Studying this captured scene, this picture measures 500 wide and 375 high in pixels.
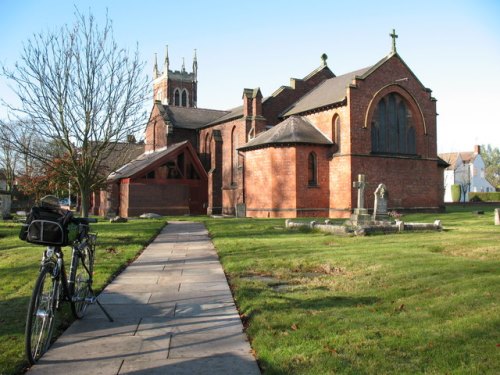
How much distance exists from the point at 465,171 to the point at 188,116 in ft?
183

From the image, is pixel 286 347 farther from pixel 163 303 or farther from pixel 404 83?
pixel 404 83

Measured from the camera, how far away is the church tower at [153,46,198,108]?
6719 cm

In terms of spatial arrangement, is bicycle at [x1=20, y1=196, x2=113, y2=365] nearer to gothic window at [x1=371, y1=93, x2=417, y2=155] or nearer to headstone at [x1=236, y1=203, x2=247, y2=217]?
headstone at [x1=236, y1=203, x2=247, y2=217]

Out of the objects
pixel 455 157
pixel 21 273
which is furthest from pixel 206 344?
pixel 455 157

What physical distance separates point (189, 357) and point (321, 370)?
50.7 inches

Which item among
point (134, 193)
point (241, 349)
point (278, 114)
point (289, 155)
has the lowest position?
point (241, 349)

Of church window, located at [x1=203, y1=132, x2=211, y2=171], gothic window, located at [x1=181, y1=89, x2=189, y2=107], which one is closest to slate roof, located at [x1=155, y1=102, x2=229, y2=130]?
church window, located at [x1=203, y1=132, x2=211, y2=171]

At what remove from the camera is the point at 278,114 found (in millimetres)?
36031

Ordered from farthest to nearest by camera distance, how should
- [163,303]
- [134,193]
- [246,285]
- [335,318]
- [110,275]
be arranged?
[134,193] < [110,275] < [246,285] < [163,303] < [335,318]

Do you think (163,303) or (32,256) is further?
(32,256)

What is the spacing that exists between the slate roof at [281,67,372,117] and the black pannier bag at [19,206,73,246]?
2710 centimetres

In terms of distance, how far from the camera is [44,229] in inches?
186

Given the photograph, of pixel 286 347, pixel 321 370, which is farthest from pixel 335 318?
pixel 321 370

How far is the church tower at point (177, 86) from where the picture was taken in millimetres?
67188
